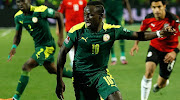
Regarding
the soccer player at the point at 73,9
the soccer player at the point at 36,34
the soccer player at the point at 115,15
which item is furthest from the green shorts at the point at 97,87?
the soccer player at the point at 115,15

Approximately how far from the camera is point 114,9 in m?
11.2

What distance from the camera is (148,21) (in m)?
6.56

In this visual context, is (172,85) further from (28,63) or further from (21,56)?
(21,56)

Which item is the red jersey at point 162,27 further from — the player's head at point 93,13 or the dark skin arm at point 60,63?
the dark skin arm at point 60,63

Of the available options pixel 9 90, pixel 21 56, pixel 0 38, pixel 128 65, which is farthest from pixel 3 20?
pixel 9 90

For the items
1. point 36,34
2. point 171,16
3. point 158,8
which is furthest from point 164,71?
point 36,34

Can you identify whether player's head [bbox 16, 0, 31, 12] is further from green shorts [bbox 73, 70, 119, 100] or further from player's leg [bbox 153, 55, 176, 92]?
player's leg [bbox 153, 55, 176, 92]

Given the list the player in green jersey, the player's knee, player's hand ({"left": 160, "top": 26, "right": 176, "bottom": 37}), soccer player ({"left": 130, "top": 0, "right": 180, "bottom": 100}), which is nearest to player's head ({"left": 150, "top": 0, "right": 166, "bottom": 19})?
soccer player ({"left": 130, "top": 0, "right": 180, "bottom": 100})

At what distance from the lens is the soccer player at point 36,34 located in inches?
256

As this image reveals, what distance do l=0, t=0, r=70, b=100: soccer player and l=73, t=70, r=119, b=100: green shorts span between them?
204cm

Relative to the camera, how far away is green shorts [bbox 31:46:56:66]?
262 inches

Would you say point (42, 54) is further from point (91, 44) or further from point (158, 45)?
point (91, 44)

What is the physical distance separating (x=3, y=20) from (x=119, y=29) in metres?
19.8

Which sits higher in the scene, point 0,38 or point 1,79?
point 1,79
